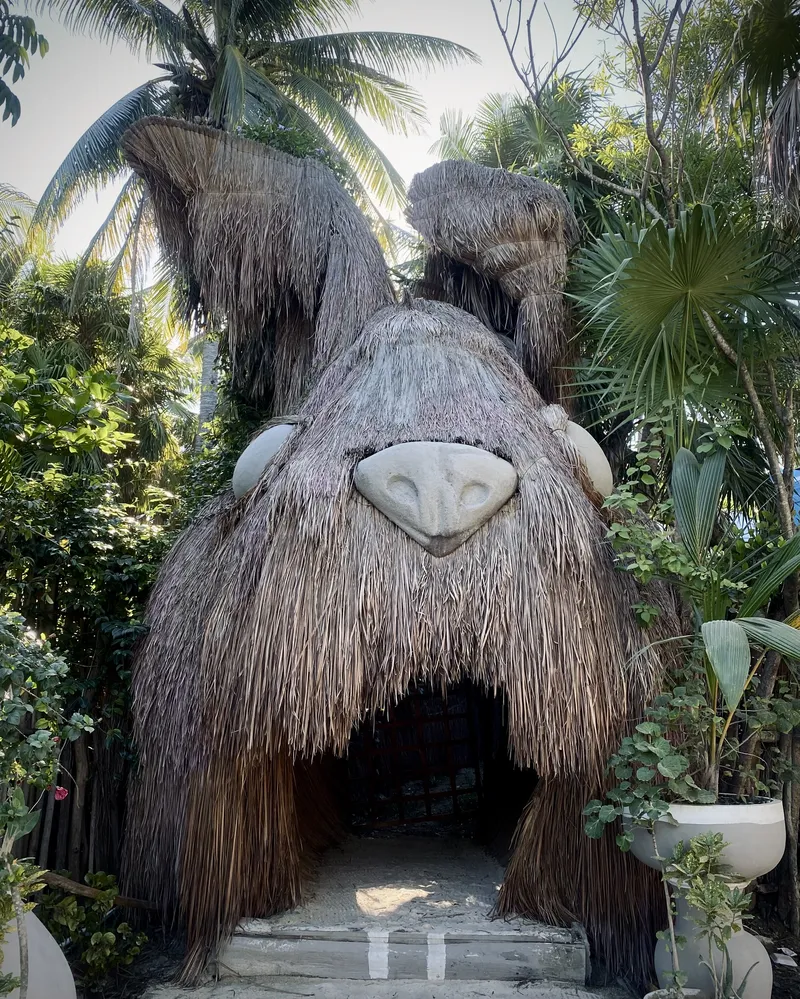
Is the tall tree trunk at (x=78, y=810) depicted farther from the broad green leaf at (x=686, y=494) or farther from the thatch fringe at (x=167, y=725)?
the broad green leaf at (x=686, y=494)

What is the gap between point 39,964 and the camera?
260cm

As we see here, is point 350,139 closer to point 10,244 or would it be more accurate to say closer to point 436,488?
point 10,244

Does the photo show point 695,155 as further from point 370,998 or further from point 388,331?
point 370,998

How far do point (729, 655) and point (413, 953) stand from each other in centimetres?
200

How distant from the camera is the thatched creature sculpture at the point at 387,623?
3164 mm

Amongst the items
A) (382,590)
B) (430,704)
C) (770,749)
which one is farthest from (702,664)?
(430,704)

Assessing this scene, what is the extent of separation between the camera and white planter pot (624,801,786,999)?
2.81 m

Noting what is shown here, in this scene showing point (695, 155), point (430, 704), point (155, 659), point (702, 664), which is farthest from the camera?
point (430, 704)

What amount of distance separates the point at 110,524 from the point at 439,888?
280 centimetres

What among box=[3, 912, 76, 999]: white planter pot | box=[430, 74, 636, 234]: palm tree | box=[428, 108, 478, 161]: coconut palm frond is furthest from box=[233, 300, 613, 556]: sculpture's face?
box=[428, 108, 478, 161]: coconut palm frond

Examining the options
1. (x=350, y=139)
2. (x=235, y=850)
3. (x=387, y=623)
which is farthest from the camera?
(x=350, y=139)

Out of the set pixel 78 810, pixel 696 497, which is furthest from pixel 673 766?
pixel 78 810

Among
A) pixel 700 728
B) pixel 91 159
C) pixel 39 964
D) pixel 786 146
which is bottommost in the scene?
pixel 39 964

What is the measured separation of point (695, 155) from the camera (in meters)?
5.27
